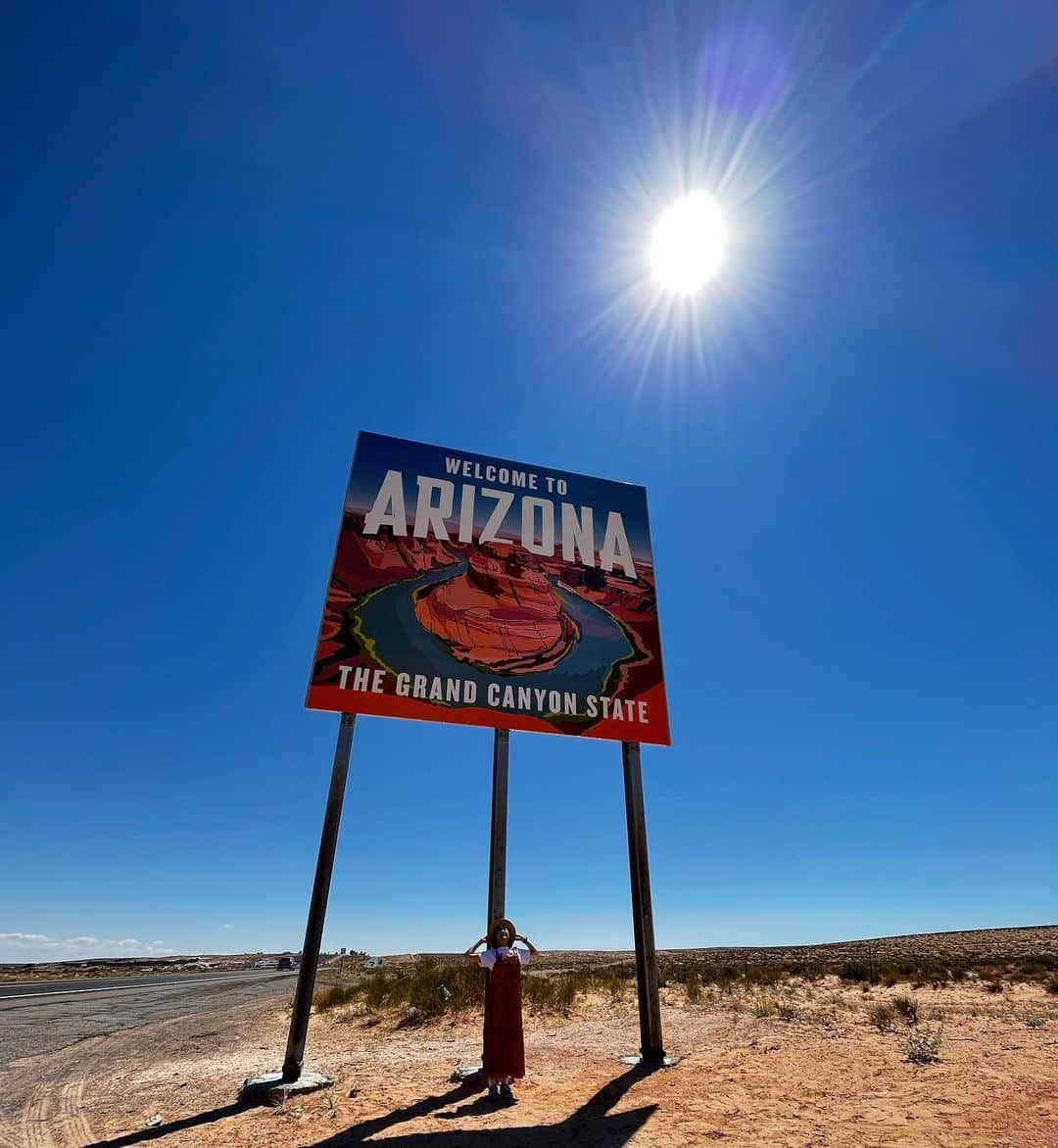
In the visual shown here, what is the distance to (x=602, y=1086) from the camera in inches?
285

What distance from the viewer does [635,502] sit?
12.1 metres

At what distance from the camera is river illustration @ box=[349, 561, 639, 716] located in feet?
30.1

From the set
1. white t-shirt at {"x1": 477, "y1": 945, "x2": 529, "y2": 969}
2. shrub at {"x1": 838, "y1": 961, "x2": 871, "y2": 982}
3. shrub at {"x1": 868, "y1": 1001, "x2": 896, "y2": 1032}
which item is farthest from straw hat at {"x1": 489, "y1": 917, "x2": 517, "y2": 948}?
shrub at {"x1": 838, "y1": 961, "x2": 871, "y2": 982}

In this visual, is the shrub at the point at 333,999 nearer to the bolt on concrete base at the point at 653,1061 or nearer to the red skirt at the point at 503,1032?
the bolt on concrete base at the point at 653,1061

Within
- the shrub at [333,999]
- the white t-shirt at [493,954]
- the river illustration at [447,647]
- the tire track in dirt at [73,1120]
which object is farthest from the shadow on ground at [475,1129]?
the shrub at [333,999]

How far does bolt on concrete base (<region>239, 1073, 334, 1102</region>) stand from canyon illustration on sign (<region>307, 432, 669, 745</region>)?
4088mm

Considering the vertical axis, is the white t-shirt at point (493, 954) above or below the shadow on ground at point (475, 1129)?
above

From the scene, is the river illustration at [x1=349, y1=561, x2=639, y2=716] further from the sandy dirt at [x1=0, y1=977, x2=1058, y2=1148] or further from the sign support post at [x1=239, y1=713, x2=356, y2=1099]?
the sandy dirt at [x1=0, y1=977, x2=1058, y2=1148]

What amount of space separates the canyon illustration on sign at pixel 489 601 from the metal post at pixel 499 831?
0.61m

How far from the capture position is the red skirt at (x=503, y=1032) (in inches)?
263

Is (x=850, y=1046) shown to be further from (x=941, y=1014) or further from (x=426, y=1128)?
(x=426, y=1128)

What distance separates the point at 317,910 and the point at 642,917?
456 centimetres

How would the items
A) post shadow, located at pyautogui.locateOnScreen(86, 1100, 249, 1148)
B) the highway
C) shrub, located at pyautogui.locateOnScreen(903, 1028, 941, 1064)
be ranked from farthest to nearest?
the highway, shrub, located at pyautogui.locateOnScreen(903, 1028, 941, 1064), post shadow, located at pyautogui.locateOnScreen(86, 1100, 249, 1148)

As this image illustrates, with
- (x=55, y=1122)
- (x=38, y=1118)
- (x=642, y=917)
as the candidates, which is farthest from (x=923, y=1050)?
(x=38, y=1118)
